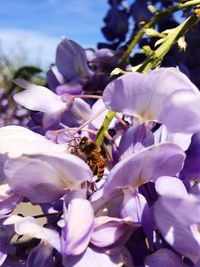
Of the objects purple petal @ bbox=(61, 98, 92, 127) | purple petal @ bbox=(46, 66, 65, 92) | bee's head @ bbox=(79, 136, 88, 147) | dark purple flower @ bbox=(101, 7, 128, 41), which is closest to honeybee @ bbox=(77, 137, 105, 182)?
bee's head @ bbox=(79, 136, 88, 147)

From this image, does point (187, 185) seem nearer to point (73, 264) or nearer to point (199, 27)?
point (73, 264)

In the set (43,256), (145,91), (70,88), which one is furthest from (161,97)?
(70,88)

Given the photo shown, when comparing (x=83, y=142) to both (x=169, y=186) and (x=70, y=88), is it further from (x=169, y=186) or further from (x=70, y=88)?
(x=70, y=88)

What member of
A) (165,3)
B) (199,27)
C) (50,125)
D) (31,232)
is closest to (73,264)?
(31,232)

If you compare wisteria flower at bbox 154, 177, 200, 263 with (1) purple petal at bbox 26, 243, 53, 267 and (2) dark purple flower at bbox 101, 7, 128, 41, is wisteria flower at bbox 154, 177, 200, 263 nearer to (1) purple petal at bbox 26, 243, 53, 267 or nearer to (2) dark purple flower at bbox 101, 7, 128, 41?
(1) purple petal at bbox 26, 243, 53, 267

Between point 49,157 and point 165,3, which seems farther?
point 165,3

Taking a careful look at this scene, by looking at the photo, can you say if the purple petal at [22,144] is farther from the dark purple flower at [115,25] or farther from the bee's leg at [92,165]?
the dark purple flower at [115,25]
